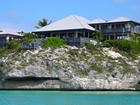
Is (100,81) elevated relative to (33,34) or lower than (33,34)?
lower

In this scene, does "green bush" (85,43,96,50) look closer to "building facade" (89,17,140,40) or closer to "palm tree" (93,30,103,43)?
"palm tree" (93,30,103,43)

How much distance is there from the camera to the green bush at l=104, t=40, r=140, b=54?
5434 centimetres

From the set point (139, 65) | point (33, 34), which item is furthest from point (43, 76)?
point (33, 34)

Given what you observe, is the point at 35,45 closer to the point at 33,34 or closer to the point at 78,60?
the point at 78,60

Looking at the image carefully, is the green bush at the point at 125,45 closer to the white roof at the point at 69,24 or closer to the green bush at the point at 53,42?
the white roof at the point at 69,24

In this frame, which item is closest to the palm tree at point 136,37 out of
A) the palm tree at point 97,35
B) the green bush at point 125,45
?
the green bush at point 125,45

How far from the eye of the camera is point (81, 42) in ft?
175

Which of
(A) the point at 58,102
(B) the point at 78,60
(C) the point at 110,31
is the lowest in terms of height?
(A) the point at 58,102

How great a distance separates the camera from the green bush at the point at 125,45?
178 ft

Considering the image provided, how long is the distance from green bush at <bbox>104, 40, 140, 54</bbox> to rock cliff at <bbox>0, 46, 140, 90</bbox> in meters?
3.08

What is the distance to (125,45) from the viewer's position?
54500 mm

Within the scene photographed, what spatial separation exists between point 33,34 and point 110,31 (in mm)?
14553

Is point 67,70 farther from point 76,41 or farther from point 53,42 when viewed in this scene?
point 76,41

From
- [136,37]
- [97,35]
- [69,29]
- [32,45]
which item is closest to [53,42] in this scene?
[32,45]
